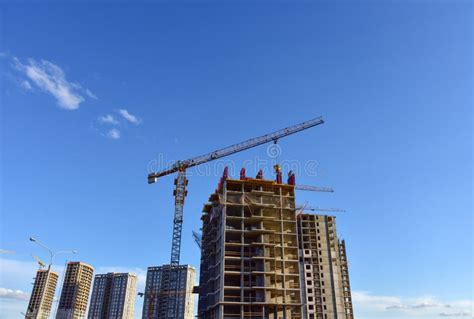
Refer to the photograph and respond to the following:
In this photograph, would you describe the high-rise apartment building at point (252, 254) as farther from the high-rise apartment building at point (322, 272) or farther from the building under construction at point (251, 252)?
the high-rise apartment building at point (322, 272)

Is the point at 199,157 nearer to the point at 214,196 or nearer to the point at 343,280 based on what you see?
the point at 214,196

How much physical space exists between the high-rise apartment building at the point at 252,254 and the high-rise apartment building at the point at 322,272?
41006mm

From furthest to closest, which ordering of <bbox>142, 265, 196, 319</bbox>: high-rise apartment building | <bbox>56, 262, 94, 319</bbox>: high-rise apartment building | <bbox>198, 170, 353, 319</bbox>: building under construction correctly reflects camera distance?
1. <bbox>56, 262, 94, 319</bbox>: high-rise apartment building
2. <bbox>142, 265, 196, 319</bbox>: high-rise apartment building
3. <bbox>198, 170, 353, 319</bbox>: building under construction

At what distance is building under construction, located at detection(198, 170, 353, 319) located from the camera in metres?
84.4

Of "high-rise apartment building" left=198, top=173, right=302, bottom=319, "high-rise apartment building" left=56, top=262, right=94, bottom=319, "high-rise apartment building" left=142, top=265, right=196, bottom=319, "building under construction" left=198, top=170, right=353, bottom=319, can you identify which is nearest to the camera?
"high-rise apartment building" left=198, top=173, right=302, bottom=319

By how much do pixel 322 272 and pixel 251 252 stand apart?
186 feet

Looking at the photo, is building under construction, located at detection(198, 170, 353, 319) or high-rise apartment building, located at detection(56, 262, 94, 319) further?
high-rise apartment building, located at detection(56, 262, 94, 319)

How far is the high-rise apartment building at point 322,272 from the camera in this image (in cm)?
12925

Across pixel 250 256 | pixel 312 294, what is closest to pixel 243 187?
pixel 250 256

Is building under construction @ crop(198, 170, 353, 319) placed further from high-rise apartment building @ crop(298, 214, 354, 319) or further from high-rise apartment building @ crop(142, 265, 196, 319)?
high-rise apartment building @ crop(142, 265, 196, 319)

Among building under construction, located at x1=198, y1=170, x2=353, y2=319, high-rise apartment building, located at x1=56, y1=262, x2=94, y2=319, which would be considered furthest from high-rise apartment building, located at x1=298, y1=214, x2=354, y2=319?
high-rise apartment building, located at x1=56, y1=262, x2=94, y2=319

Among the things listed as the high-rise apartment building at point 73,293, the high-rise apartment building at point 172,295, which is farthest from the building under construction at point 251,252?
the high-rise apartment building at point 73,293

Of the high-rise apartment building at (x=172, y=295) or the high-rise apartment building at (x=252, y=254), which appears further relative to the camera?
Answer: the high-rise apartment building at (x=172, y=295)

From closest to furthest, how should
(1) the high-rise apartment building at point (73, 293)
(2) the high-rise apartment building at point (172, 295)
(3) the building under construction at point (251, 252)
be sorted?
1. (3) the building under construction at point (251, 252)
2. (2) the high-rise apartment building at point (172, 295)
3. (1) the high-rise apartment building at point (73, 293)
